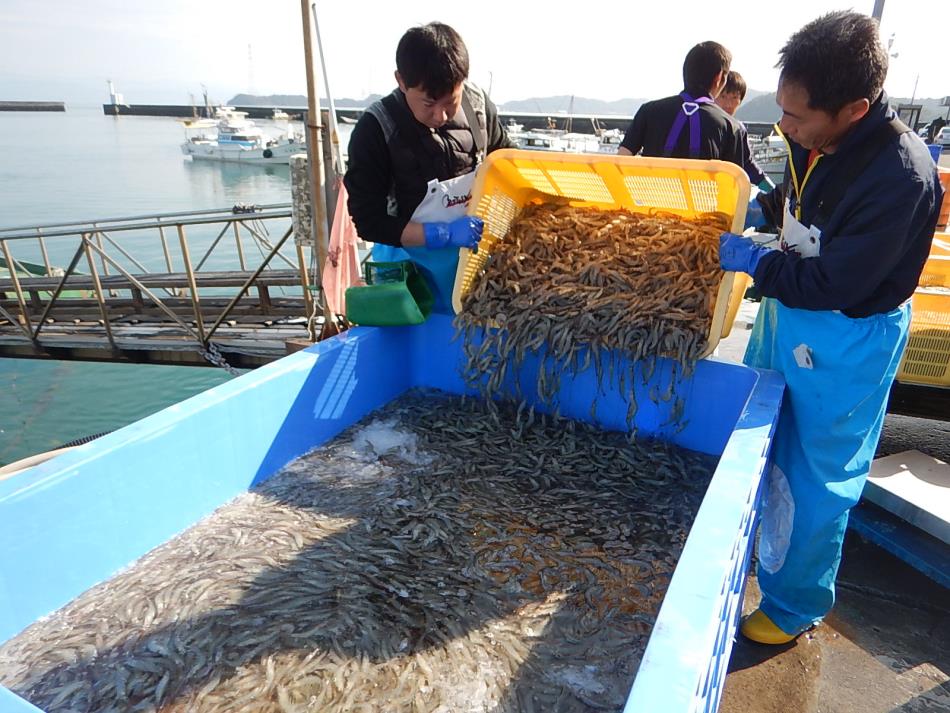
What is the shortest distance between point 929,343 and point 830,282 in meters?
2.92

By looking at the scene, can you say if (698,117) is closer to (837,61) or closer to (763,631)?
(837,61)

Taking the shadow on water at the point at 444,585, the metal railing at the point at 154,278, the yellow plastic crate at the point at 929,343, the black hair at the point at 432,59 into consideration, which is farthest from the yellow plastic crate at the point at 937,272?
the metal railing at the point at 154,278

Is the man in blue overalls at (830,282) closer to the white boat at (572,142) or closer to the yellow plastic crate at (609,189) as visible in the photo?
the yellow plastic crate at (609,189)

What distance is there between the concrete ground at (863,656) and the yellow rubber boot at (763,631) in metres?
0.04

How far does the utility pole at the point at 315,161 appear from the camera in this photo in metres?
5.64

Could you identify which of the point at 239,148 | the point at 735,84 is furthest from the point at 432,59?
the point at 239,148

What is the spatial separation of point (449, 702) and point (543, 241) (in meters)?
2.75

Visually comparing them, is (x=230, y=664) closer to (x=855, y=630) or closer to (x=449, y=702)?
(x=449, y=702)

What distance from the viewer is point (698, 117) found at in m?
4.25

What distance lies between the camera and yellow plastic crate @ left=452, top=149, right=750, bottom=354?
10.5ft

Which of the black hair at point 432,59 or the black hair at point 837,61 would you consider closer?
the black hair at point 837,61

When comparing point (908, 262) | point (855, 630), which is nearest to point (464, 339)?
point (908, 262)

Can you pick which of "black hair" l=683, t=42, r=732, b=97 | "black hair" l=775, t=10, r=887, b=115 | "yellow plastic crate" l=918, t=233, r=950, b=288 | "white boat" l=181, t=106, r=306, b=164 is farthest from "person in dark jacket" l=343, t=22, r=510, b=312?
"white boat" l=181, t=106, r=306, b=164

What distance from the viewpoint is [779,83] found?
7.67 ft
